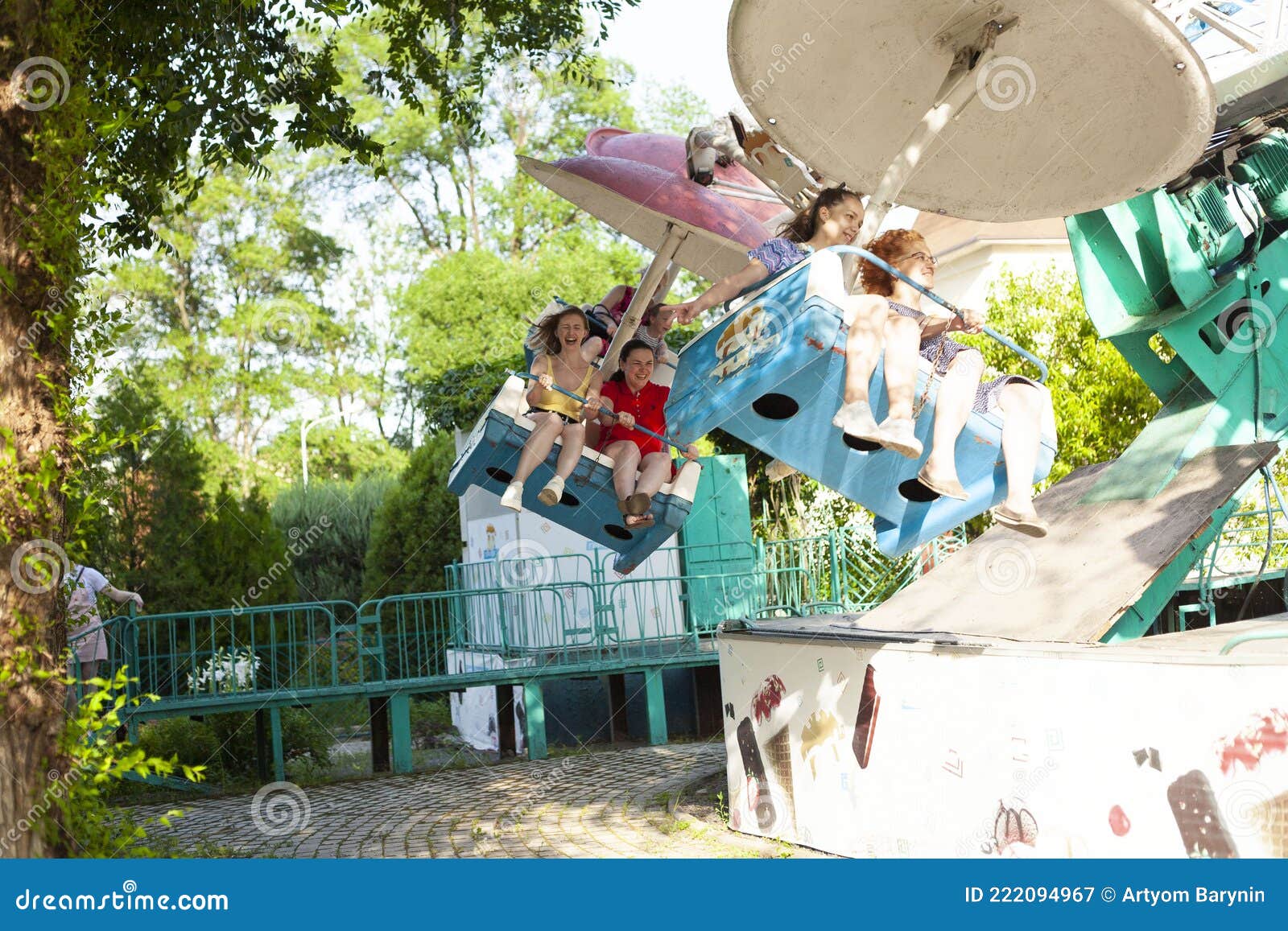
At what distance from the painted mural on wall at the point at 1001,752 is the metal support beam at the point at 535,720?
14.3ft

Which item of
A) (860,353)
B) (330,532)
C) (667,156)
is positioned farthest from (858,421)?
(330,532)

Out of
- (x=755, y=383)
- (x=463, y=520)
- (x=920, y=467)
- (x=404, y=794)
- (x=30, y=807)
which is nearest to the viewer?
(x=30, y=807)

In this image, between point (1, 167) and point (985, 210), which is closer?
point (1, 167)

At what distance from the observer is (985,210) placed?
5891 millimetres

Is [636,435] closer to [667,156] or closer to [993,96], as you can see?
[667,156]

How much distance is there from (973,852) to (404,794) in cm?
640

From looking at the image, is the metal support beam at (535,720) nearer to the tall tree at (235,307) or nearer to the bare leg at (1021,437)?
the bare leg at (1021,437)

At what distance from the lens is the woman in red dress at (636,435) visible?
6559 mm

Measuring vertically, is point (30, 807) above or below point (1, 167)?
below

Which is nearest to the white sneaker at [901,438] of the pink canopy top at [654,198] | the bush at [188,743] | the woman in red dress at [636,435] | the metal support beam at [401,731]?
the woman in red dress at [636,435]

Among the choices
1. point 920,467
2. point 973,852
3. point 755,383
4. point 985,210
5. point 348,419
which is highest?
point 348,419

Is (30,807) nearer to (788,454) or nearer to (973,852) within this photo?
(788,454)

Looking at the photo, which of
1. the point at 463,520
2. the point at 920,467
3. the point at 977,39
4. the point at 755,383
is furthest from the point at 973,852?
the point at 463,520

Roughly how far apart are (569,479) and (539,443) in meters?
0.32
